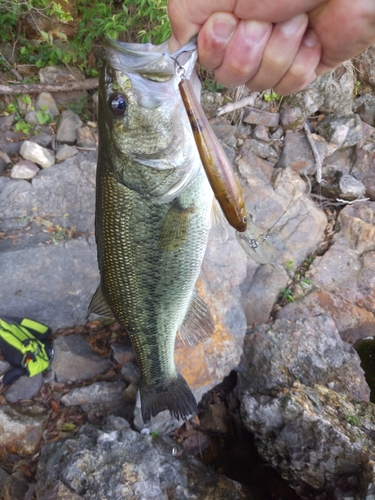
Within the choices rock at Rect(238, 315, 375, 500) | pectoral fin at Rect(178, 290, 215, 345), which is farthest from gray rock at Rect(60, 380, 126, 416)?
pectoral fin at Rect(178, 290, 215, 345)

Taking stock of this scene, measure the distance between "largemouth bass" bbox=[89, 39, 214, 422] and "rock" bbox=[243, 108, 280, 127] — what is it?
3.83m

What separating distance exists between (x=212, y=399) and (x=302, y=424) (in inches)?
45.1

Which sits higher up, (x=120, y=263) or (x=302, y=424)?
(x=120, y=263)

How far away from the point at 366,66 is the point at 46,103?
546 centimetres

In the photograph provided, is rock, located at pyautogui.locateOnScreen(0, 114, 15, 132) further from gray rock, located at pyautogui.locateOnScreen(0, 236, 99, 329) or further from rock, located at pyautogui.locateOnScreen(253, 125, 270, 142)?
rock, located at pyautogui.locateOnScreen(253, 125, 270, 142)

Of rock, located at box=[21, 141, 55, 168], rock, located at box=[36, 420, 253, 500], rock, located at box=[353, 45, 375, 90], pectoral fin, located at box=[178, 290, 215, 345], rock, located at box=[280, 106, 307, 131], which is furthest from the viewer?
rock, located at box=[353, 45, 375, 90]

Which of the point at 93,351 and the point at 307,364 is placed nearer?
the point at 307,364

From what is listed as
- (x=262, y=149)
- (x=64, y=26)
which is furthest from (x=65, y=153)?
(x=262, y=149)

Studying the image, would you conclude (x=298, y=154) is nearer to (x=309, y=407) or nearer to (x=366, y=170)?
(x=366, y=170)

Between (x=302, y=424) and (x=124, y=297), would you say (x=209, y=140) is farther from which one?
(x=302, y=424)

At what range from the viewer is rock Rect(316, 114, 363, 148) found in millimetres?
5395

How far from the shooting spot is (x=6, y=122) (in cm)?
468

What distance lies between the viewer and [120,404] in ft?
10.7

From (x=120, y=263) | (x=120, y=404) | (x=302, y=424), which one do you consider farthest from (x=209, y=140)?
(x=120, y=404)
